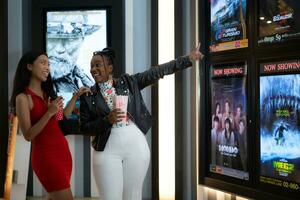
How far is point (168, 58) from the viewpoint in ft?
15.1

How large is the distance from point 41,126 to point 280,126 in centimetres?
169

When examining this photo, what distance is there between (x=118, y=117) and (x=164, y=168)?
6.05 ft

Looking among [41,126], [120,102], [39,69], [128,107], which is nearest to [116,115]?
[120,102]

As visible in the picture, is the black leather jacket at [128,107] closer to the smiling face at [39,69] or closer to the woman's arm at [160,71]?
the woman's arm at [160,71]

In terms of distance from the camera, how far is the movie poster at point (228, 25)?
3717mm

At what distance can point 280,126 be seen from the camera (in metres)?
3.32

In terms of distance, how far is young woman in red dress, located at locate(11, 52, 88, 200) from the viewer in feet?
9.09

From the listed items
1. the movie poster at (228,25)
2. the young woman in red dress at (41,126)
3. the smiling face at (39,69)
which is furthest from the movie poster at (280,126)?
the smiling face at (39,69)

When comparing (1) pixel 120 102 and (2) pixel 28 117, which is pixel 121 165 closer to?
(1) pixel 120 102

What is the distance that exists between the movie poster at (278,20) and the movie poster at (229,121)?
37 cm

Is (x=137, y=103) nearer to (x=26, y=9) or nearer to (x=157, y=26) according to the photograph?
(x=157, y=26)

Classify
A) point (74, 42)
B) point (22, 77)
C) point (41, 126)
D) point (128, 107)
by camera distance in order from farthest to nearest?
point (74, 42) → point (128, 107) → point (22, 77) → point (41, 126)

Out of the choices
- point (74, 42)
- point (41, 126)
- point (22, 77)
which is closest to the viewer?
point (41, 126)

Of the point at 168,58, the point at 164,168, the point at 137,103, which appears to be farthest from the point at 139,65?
the point at 137,103
